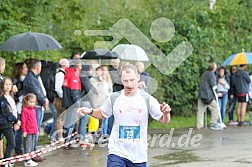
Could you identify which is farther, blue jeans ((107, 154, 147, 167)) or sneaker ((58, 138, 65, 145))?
sneaker ((58, 138, 65, 145))

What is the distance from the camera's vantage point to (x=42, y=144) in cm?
1529

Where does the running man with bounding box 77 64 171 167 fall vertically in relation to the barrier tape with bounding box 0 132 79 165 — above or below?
above

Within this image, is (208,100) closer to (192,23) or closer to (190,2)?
(192,23)

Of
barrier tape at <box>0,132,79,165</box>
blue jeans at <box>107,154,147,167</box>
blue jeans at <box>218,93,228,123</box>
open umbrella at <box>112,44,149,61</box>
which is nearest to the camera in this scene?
blue jeans at <box>107,154,147,167</box>

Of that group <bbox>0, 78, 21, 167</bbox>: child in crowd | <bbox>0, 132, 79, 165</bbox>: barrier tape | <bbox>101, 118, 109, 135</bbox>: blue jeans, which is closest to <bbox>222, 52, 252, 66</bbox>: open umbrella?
<bbox>101, 118, 109, 135</bbox>: blue jeans

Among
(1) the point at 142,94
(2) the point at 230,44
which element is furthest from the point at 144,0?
(1) the point at 142,94

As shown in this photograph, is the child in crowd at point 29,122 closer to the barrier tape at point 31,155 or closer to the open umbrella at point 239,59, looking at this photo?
the barrier tape at point 31,155

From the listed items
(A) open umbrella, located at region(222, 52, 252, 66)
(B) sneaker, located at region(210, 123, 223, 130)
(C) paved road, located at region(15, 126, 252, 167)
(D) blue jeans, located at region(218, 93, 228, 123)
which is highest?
(A) open umbrella, located at region(222, 52, 252, 66)

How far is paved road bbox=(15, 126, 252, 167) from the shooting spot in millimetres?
12492

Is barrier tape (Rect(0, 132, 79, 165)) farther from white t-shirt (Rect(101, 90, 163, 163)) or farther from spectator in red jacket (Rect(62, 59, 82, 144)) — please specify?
white t-shirt (Rect(101, 90, 163, 163))

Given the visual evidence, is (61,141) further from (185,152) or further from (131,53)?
(131,53)

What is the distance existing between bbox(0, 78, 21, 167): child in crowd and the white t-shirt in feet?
12.4

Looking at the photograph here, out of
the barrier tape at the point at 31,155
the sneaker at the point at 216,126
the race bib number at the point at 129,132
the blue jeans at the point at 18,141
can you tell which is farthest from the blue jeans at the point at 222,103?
the race bib number at the point at 129,132

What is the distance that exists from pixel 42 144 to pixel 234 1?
1146 cm
